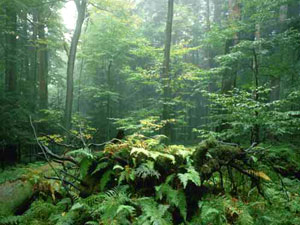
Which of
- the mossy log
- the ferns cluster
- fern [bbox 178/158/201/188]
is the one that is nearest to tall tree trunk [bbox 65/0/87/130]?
the mossy log

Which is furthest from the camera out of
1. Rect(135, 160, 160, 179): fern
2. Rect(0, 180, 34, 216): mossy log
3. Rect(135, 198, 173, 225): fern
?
Rect(0, 180, 34, 216): mossy log

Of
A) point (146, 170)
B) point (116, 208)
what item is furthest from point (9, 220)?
point (146, 170)

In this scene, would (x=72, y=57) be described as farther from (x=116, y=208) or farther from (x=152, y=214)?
(x=152, y=214)

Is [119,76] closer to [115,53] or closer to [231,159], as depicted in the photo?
[115,53]

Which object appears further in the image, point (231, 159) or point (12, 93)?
point (12, 93)

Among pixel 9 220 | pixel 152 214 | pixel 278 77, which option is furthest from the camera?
pixel 278 77

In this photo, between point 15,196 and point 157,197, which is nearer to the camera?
point 157,197

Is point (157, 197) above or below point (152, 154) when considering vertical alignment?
below

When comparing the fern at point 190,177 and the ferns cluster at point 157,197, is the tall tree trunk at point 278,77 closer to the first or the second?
the ferns cluster at point 157,197

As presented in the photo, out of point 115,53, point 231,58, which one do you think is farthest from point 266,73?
point 115,53

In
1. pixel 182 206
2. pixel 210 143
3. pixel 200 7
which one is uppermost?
pixel 200 7

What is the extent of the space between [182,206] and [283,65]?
358 inches

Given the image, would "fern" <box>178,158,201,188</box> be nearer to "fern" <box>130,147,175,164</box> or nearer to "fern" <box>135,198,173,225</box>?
"fern" <box>130,147,175,164</box>

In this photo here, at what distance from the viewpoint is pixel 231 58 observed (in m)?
7.55
